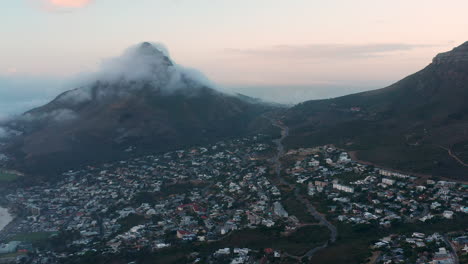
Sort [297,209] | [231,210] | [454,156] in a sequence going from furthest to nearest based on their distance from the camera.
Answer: [454,156] → [231,210] → [297,209]

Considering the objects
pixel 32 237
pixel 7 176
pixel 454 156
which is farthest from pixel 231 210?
pixel 7 176

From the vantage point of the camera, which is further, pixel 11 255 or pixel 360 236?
pixel 11 255

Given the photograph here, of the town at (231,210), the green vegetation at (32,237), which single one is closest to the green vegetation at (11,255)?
the town at (231,210)

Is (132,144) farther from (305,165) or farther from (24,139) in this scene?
(305,165)

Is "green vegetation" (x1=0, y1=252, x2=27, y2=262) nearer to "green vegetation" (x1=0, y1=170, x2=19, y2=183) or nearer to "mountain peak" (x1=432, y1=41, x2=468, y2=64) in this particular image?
"green vegetation" (x1=0, y1=170, x2=19, y2=183)

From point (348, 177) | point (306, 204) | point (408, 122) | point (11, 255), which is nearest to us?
point (11, 255)

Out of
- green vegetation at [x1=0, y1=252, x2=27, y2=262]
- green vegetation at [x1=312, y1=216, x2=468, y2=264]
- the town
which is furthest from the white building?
green vegetation at [x1=0, y1=252, x2=27, y2=262]

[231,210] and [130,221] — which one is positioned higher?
[231,210]

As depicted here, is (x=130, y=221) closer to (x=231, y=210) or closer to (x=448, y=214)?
(x=231, y=210)

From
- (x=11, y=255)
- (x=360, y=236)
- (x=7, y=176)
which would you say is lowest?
(x=11, y=255)
